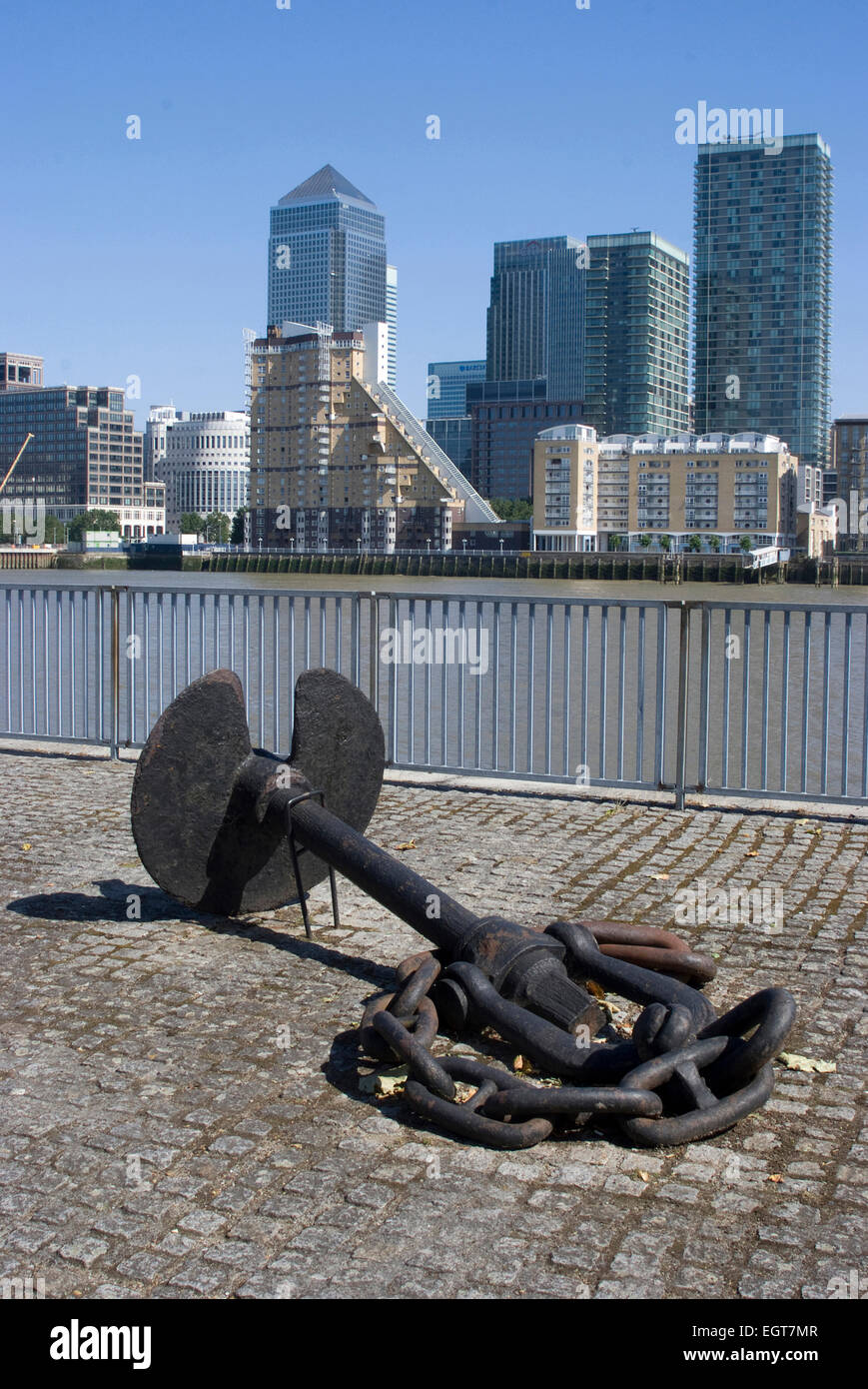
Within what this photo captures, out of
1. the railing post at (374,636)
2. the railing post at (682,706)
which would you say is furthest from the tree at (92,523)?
the railing post at (682,706)

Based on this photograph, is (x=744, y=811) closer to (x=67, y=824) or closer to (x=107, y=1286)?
(x=67, y=824)

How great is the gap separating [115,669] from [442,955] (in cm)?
657

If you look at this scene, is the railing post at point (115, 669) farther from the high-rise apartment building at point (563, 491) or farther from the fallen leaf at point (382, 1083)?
the high-rise apartment building at point (563, 491)

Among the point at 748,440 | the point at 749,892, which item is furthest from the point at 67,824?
the point at 748,440

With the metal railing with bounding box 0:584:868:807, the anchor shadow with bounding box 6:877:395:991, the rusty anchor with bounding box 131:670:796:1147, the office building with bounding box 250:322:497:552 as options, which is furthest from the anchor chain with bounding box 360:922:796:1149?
the office building with bounding box 250:322:497:552

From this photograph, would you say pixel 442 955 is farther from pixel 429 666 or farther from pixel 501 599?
pixel 429 666

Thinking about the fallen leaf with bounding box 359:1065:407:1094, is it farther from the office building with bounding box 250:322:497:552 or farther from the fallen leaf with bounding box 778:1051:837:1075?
the office building with bounding box 250:322:497:552

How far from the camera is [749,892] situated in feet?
22.2

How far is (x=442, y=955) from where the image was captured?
4820 mm

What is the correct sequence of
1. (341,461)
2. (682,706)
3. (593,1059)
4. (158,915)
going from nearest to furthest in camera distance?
(593,1059) → (158,915) → (682,706) → (341,461)

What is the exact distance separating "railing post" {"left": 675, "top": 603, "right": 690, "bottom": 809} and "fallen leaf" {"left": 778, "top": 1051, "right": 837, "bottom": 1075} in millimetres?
4383

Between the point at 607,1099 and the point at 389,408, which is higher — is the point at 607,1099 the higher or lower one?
the lower one

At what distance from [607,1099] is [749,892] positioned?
3.13m

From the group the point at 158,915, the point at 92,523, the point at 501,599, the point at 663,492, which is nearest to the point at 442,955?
the point at 158,915
